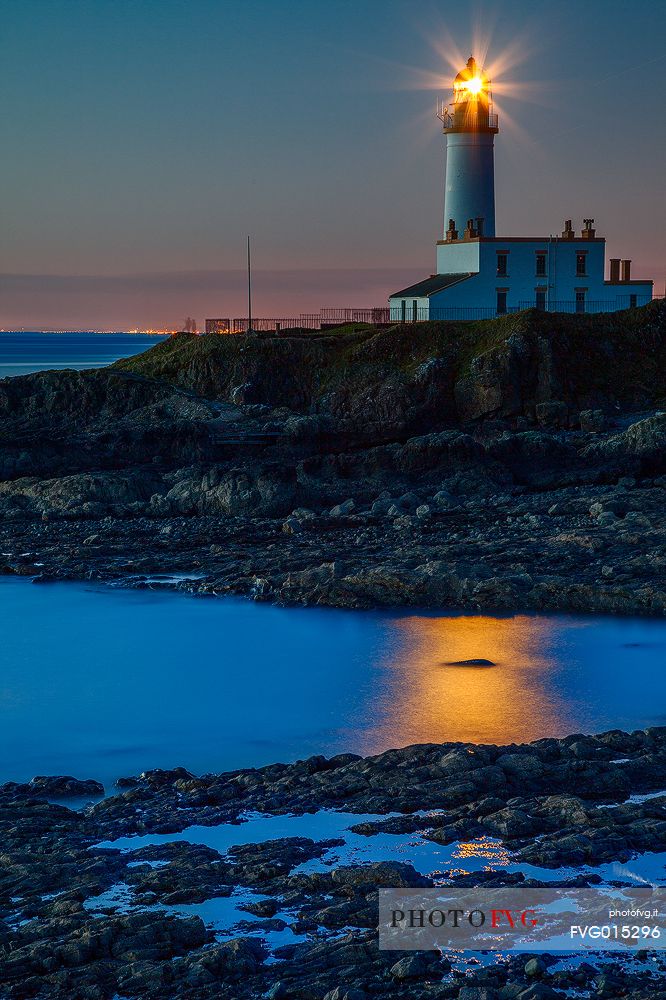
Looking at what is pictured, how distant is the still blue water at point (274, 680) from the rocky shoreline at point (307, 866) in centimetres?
139

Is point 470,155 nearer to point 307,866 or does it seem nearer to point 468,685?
point 468,685

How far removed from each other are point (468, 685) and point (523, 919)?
703 cm

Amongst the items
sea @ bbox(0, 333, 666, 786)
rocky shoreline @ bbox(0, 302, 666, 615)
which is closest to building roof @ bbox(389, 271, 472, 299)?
rocky shoreline @ bbox(0, 302, 666, 615)

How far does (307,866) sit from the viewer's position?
26.8 ft

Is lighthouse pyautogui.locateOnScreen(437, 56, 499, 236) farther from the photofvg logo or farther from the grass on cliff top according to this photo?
the photofvg logo

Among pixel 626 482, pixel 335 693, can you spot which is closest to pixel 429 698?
pixel 335 693

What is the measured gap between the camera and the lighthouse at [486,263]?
39.5m

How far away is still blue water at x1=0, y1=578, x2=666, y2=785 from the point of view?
1225 cm

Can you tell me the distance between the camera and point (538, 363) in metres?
32.5

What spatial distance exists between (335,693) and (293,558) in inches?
247

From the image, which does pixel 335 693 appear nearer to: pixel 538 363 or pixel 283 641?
pixel 283 641

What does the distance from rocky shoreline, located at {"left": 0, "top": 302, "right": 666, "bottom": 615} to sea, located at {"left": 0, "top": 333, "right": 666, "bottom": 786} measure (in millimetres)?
986

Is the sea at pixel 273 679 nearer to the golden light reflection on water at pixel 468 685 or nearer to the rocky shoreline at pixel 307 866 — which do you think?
the golden light reflection on water at pixel 468 685

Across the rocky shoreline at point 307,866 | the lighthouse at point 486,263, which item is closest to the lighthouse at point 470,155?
the lighthouse at point 486,263
